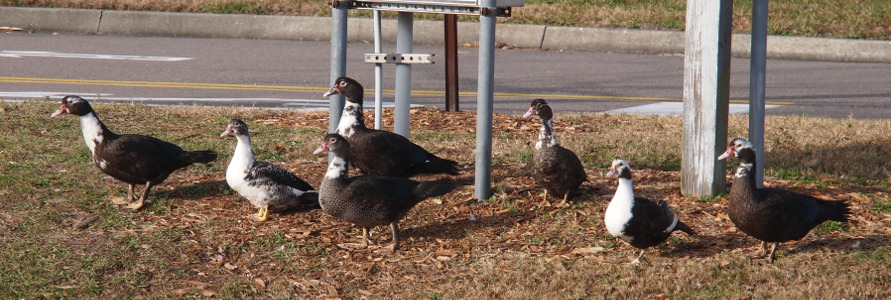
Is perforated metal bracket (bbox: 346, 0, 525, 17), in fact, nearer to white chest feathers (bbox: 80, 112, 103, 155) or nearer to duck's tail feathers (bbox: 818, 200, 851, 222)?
white chest feathers (bbox: 80, 112, 103, 155)

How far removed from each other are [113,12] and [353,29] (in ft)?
11.9

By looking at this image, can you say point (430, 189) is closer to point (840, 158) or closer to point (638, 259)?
point (638, 259)

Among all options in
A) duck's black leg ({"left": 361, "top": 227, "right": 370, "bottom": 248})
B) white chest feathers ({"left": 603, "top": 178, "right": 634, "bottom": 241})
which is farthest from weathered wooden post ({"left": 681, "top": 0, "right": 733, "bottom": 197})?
duck's black leg ({"left": 361, "top": 227, "right": 370, "bottom": 248})

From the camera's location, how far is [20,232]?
18.2ft

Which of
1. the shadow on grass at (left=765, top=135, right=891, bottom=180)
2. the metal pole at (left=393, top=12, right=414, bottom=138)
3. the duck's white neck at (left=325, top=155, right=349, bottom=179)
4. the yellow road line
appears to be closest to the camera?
the duck's white neck at (left=325, top=155, right=349, bottom=179)

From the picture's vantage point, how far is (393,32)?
47.3 feet

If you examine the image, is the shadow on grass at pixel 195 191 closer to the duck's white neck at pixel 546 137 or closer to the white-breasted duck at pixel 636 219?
the duck's white neck at pixel 546 137

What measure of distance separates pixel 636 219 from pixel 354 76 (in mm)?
6840

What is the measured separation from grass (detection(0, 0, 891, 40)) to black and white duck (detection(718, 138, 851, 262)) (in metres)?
9.07

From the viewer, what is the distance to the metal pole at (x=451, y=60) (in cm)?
836

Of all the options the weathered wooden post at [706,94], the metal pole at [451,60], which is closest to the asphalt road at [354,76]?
the metal pole at [451,60]

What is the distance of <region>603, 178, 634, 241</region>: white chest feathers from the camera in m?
4.95

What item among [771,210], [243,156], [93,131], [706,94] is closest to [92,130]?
[93,131]

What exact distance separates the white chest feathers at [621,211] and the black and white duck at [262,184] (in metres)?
1.79
